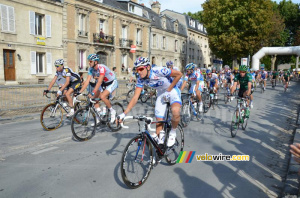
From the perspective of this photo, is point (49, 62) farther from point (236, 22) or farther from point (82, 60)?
point (236, 22)

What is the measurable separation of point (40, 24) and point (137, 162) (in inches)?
918

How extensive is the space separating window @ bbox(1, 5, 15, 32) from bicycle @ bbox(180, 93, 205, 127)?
60.3ft

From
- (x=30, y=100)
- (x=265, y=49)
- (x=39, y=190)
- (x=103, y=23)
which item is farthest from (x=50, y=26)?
(x=265, y=49)

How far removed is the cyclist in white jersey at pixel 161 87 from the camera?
435cm

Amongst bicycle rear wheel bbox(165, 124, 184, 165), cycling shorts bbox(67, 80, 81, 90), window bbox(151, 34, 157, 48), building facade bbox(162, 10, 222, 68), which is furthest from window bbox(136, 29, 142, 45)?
bicycle rear wheel bbox(165, 124, 184, 165)

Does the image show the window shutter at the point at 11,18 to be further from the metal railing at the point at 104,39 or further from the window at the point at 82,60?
the metal railing at the point at 104,39

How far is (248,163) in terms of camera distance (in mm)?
5070

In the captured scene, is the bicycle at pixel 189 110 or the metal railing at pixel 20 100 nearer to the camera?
the bicycle at pixel 189 110

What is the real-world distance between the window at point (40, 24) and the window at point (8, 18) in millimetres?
1700

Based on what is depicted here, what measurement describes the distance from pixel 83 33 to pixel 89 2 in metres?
3.45

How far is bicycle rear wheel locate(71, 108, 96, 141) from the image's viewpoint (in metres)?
6.02

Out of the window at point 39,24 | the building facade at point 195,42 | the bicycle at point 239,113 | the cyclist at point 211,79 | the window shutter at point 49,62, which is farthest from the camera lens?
the building facade at point 195,42

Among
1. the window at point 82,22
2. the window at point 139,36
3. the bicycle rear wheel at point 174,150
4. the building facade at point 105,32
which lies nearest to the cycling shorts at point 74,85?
the bicycle rear wheel at point 174,150

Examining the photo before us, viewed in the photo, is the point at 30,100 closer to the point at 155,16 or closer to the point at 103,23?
the point at 103,23
